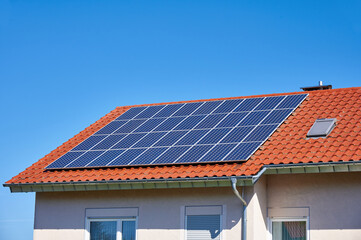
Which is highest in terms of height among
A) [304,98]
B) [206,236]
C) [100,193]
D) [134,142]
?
[304,98]

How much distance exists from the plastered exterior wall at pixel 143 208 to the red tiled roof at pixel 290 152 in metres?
0.53

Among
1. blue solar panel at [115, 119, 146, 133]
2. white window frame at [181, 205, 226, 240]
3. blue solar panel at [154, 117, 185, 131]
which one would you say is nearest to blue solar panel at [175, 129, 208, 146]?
blue solar panel at [154, 117, 185, 131]

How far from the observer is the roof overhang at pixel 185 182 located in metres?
14.7

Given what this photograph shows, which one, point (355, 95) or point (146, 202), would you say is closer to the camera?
point (146, 202)

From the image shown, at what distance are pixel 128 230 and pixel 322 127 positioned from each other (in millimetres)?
5592

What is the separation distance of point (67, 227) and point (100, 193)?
123cm

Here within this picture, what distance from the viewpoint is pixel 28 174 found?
17766 millimetres

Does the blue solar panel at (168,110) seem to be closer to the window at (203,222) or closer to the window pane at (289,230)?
the window at (203,222)

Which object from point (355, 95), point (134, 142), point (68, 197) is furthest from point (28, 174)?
point (355, 95)

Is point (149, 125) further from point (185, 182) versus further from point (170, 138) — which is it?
point (185, 182)

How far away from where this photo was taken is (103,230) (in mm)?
16891

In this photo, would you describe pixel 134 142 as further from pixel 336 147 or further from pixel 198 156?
pixel 336 147

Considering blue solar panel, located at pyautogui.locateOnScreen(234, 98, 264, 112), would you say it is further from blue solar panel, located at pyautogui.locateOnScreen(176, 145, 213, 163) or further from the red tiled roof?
blue solar panel, located at pyautogui.locateOnScreen(176, 145, 213, 163)

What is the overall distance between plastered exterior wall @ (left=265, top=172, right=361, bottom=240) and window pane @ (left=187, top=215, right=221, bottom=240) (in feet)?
5.03
